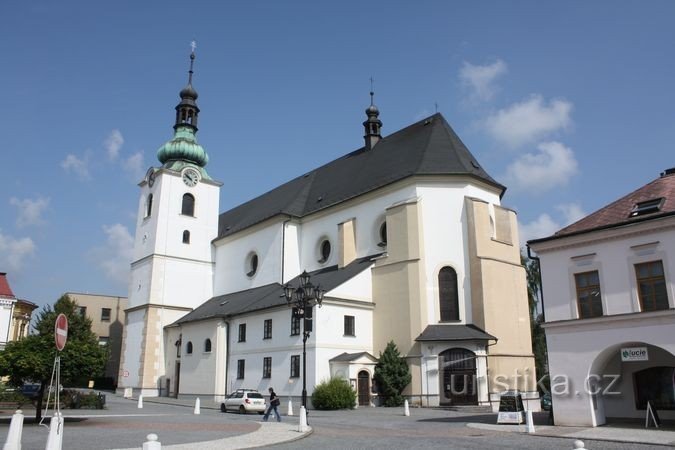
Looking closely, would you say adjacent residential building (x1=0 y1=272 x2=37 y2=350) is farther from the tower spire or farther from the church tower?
the tower spire

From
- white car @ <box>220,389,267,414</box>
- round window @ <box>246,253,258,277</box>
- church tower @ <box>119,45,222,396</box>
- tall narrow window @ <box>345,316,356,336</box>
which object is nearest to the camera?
white car @ <box>220,389,267,414</box>

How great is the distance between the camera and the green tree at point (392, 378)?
2928 cm

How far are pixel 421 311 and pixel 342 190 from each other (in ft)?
38.5

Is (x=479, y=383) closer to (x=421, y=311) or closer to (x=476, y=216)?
(x=421, y=311)

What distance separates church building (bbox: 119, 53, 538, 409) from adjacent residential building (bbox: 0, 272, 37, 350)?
846 centimetres

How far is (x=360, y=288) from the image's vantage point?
32.4 metres

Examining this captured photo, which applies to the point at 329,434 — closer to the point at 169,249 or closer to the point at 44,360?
the point at 44,360

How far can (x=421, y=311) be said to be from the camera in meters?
30.4

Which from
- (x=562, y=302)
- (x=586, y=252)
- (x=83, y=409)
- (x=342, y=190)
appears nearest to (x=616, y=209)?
(x=586, y=252)

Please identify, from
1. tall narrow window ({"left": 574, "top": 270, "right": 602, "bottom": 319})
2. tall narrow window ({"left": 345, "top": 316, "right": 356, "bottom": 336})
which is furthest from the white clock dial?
tall narrow window ({"left": 574, "top": 270, "right": 602, "bottom": 319})

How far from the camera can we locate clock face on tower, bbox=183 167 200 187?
4886 cm

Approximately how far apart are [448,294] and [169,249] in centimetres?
2532

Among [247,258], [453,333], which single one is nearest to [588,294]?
[453,333]

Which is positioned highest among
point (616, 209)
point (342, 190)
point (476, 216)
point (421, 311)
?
point (342, 190)
